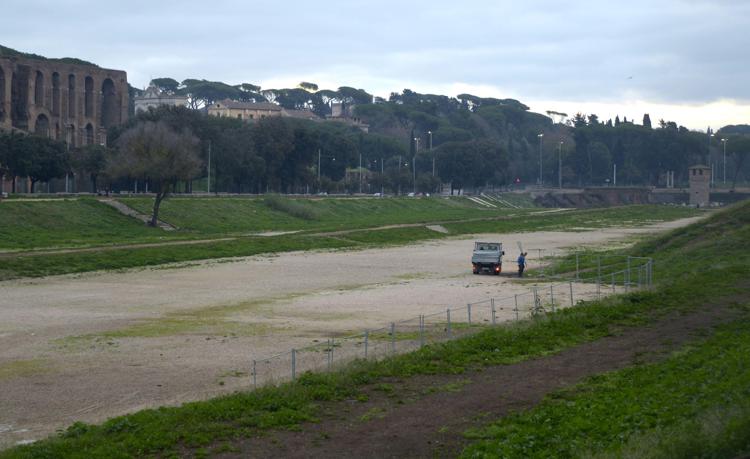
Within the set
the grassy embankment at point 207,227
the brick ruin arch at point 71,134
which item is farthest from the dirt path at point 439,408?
the brick ruin arch at point 71,134

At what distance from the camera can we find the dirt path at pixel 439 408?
1811 centimetres

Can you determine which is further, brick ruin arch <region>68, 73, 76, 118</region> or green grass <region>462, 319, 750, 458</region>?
brick ruin arch <region>68, 73, 76, 118</region>

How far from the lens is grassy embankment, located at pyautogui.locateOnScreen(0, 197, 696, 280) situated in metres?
59.9

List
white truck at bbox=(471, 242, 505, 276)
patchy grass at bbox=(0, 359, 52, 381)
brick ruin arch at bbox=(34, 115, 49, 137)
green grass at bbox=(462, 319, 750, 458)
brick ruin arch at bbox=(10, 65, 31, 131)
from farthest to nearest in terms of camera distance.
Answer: brick ruin arch at bbox=(34, 115, 49, 137), brick ruin arch at bbox=(10, 65, 31, 131), white truck at bbox=(471, 242, 505, 276), patchy grass at bbox=(0, 359, 52, 381), green grass at bbox=(462, 319, 750, 458)

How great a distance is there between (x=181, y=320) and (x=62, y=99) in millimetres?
119969

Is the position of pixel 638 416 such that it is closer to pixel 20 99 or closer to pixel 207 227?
pixel 207 227

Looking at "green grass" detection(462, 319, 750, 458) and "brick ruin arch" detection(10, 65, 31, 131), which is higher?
"brick ruin arch" detection(10, 65, 31, 131)

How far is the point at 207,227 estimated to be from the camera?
93.3 metres

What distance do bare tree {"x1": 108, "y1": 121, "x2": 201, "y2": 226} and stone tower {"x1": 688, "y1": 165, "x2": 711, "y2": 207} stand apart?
392ft

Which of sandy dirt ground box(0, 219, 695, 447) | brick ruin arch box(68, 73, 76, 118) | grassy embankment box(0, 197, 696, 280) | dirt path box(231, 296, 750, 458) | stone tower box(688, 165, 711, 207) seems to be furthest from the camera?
stone tower box(688, 165, 711, 207)

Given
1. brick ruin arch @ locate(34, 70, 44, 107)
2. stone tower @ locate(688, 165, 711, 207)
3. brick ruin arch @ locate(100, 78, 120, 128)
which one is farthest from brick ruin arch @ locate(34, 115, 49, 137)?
stone tower @ locate(688, 165, 711, 207)

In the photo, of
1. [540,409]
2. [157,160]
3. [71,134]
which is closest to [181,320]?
[540,409]

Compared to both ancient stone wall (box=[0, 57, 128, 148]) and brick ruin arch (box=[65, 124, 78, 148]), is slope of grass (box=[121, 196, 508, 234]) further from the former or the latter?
brick ruin arch (box=[65, 124, 78, 148])

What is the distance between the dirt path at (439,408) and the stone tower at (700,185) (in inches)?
6354
